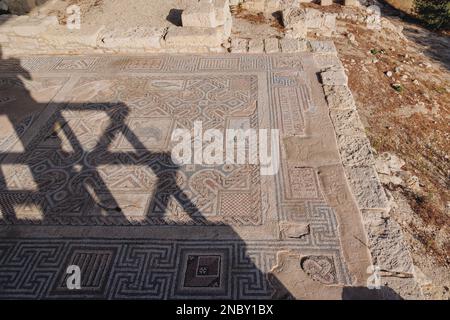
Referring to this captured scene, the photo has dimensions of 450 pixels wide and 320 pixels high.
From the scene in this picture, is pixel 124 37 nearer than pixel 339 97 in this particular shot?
No

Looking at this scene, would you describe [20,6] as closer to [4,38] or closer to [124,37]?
[4,38]

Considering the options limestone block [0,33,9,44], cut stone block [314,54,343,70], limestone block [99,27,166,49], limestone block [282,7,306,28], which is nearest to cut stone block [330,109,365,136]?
cut stone block [314,54,343,70]

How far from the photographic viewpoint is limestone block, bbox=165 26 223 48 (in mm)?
4242

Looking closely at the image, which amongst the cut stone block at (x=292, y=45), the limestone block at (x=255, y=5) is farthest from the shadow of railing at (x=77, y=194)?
the limestone block at (x=255, y=5)

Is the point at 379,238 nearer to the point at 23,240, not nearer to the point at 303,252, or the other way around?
the point at 303,252

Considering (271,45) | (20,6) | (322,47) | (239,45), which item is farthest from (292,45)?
(20,6)

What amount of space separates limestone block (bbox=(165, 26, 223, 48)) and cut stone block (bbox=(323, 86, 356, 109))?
156 cm

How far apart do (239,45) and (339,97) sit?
5.24ft

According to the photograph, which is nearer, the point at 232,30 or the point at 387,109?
the point at 387,109

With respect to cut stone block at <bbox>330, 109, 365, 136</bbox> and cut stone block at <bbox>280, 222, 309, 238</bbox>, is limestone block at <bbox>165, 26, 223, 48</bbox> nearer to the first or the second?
cut stone block at <bbox>330, 109, 365, 136</bbox>

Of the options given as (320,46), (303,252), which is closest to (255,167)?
(303,252)

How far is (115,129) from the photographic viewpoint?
320 centimetres

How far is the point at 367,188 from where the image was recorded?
8.40ft
